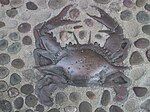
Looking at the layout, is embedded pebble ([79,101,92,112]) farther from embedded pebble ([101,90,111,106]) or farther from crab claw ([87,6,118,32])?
crab claw ([87,6,118,32])

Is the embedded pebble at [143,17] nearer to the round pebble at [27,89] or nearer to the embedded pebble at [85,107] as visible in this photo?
the embedded pebble at [85,107]

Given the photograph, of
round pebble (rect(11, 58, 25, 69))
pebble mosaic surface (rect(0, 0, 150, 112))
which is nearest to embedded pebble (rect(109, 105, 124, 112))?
pebble mosaic surface (rect(0, 0, 150, 112))

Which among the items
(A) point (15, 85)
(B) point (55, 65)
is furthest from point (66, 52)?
(A) point (15, 85)

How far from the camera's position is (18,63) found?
10.00 feet

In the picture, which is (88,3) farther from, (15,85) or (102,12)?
(15,85)

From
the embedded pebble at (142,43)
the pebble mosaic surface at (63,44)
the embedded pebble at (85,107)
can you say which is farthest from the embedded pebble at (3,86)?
the embedded pebble at (142,43)

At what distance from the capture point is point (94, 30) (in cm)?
301

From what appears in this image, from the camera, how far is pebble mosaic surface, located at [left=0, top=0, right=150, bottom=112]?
3.01 meters

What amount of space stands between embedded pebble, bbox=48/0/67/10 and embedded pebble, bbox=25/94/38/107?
1.35 feet

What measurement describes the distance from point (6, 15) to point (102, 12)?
42 cm

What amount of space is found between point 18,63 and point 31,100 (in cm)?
18

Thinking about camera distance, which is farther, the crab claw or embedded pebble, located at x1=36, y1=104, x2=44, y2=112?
embedded pebble, located at x1=36, y1=104, x2=44, y2=112

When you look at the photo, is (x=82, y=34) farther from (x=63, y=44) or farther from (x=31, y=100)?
(x=31, y=100)

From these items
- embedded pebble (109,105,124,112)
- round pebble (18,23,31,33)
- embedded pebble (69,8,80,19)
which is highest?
embedded pebble (69,8,80,19)
